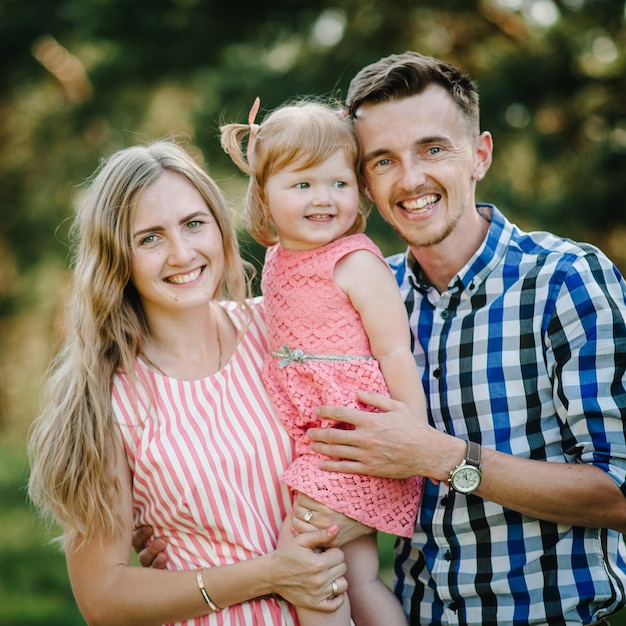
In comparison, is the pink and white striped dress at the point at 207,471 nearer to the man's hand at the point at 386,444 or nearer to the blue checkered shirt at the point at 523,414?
the man's hand at the point at 386,444

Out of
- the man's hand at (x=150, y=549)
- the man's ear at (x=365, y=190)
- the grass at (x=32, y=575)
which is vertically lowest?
the grass at (x=32, y=575)

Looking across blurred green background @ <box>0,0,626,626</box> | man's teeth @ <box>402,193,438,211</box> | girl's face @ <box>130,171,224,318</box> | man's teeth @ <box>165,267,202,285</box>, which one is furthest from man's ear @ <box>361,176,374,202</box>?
blurred green background @ <box>0,0,626,626</box>

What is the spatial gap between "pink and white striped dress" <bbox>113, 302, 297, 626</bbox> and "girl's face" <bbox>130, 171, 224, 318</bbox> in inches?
10.9

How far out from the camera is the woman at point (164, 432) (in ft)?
7.70

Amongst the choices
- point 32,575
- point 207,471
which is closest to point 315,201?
point 207,471

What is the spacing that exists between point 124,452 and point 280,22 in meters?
5.03

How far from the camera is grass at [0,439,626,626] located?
16.9ft

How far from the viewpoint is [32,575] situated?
6.02 metres

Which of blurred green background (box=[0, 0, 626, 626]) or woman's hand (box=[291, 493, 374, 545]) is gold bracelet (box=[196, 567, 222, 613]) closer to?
woman's hand (box=[291, 493, 374, 545])

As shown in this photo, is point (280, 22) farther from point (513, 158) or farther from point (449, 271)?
point (449, 271)

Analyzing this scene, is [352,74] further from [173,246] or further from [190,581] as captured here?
[190,581]

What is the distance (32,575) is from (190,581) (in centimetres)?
428

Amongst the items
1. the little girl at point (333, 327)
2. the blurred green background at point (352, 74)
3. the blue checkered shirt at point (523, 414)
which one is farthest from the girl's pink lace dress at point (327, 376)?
the blurred green background at point (352, 74)

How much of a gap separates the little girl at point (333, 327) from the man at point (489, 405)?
0.29 feet
